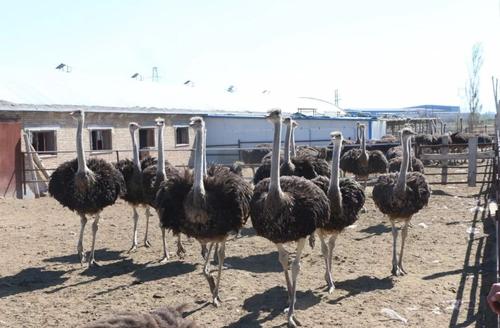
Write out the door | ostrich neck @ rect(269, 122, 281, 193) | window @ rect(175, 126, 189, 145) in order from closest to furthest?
ostrich neck @ rect(269, 122, 281, 193) < the door < window @ rect(175, 126, 189, 145)

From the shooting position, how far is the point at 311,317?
20.2 feet

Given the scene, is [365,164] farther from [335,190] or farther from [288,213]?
[288,213]

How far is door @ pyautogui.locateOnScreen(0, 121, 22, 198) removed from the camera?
49.9ft

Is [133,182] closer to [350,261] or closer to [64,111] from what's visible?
[350,261]

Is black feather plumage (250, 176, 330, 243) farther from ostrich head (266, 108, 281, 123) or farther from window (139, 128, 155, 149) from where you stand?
window (139, 128, 155, 149)

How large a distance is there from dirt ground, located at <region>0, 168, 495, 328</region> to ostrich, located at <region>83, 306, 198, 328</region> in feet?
12.0

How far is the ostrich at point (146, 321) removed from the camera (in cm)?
229

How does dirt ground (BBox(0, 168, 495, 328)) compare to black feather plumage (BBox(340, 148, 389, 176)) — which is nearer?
dirt ground (BBox(0, 168, 495, 328))

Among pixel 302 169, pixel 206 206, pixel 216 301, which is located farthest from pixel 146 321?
pixel 302 169

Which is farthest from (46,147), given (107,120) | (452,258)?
(452,258)

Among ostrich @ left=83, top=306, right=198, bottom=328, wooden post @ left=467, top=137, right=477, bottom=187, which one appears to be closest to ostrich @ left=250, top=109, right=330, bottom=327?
ostrich @ left=83, top=306, right=198, bottom=328

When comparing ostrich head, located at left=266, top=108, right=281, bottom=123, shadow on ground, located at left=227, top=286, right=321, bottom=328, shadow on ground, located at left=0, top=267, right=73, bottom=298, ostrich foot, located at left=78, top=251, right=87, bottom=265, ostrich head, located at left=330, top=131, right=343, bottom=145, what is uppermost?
ostrich head, located at left=266, top=108, right=281, bottom=123

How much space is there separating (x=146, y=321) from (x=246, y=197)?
14.8ft

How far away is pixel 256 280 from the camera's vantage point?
7457 millimetres
